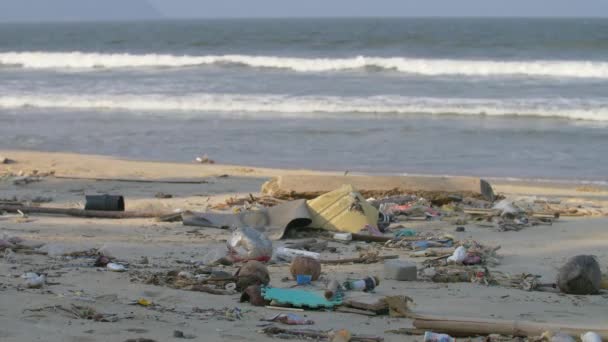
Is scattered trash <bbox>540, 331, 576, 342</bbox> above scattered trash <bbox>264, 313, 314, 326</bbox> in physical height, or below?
below

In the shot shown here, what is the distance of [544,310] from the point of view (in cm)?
585

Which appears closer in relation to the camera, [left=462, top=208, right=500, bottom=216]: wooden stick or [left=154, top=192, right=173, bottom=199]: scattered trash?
[left=462, top=208, right=500, bottom=216]: wooden stick

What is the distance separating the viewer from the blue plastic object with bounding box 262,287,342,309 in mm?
5648

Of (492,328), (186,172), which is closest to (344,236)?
(492,328)

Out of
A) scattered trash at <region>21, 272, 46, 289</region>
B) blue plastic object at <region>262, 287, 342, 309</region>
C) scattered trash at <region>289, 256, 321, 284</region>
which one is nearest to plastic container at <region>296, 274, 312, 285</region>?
scattered trash at <region>289, 256, 321, 284</region>

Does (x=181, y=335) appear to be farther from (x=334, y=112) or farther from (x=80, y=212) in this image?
(x=334, y=112)

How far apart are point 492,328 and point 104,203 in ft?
17.5

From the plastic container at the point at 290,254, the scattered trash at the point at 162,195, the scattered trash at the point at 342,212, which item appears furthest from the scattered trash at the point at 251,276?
the scattered trash at the point at 162,195

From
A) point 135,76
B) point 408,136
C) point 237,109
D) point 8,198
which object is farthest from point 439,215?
point 135,76

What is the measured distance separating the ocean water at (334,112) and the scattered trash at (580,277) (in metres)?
6.90

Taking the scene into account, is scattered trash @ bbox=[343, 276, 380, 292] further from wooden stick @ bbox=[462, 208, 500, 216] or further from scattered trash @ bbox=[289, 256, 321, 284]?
wooden stick @ bbox=[462, 208, 500, 216]

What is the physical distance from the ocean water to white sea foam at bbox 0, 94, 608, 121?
44 mm

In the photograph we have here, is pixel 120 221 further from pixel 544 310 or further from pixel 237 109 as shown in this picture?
pixel 237 109

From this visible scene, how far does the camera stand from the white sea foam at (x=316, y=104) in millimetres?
20375
